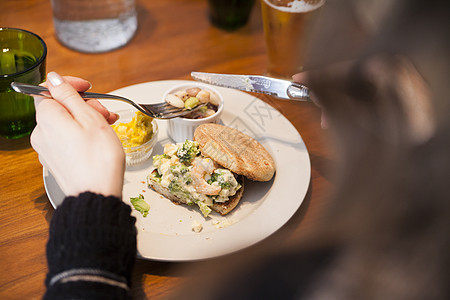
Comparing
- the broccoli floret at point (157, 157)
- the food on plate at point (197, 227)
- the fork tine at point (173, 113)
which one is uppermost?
the fork tine at point (173, 113)

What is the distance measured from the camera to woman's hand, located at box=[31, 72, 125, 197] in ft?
2.36

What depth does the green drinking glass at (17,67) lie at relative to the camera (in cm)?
108

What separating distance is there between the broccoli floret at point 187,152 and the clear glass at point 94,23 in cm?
62

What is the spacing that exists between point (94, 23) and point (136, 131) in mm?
611

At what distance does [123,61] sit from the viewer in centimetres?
145

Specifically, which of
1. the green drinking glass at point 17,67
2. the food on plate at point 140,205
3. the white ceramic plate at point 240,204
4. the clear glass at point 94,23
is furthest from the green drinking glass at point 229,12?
the food on plate at point 140,205

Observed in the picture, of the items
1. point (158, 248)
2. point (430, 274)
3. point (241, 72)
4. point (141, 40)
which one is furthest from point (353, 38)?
point (141, 40)

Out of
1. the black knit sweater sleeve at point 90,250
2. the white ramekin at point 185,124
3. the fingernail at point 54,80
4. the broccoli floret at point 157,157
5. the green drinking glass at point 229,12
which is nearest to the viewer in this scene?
the black knit sweater sleeve at point 90,250

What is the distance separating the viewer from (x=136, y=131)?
1.11m

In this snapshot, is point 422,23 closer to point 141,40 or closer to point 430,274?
point 430,274

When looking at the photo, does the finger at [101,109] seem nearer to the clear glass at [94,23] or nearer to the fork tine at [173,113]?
the fork tine at [173,113]

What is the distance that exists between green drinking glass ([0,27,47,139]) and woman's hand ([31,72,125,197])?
29 cm

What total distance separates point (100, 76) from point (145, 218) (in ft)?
1.95

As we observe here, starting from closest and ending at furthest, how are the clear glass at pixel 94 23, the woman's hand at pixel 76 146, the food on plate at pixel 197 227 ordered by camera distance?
the woman's hand at pixel 76 146, the food on plate at pixel 197 227, the clear glass at pixel 94 23
